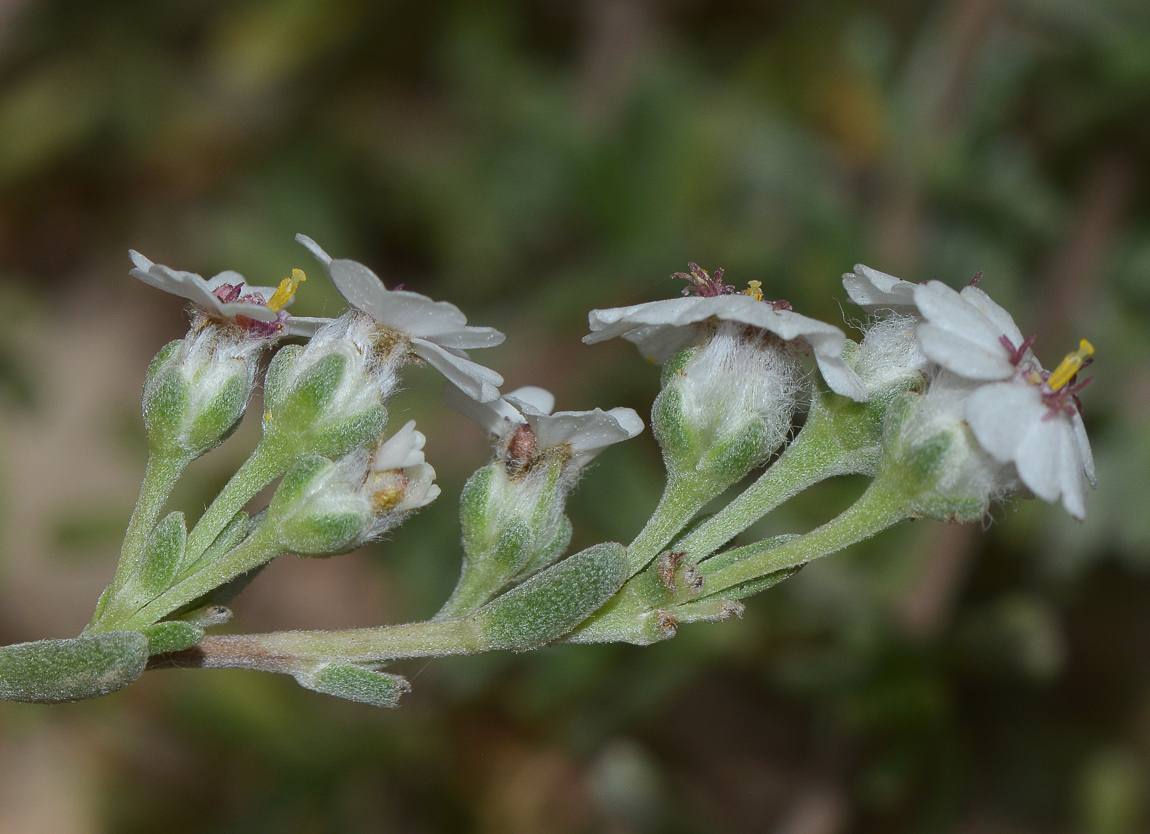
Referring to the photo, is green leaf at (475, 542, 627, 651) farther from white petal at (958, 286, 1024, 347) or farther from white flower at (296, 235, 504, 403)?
white petal at (958, 286, 1024, 347)

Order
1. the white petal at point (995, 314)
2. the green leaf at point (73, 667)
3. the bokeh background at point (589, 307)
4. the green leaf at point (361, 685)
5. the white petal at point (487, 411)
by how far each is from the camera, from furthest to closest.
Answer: the bokeh background at point (589, 307), the white petal at point (487, 411), the white petal at point (995, 314), the green leaf at point (361, 685), the green leaf at point (73, 667)

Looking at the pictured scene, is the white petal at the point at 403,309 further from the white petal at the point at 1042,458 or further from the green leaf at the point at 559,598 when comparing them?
the white petal at the point at 1042,458

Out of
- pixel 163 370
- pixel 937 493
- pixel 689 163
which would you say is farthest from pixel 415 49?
pixel 937 493

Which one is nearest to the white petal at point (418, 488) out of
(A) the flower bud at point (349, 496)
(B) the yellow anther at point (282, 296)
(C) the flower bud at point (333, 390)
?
(A) the flower bud at point (349, 496)

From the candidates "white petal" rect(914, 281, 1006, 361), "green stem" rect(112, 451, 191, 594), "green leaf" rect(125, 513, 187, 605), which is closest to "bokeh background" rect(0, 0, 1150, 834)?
"white petal" rect(914, 281, 1006, 361)

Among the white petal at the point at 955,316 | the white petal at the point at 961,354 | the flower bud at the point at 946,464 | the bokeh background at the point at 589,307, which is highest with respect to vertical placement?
the white petal at the point at 955,316

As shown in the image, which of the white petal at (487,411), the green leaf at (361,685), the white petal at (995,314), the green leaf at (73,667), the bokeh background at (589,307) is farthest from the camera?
the bokeh background at (589,307)

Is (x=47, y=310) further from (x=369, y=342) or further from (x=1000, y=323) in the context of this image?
(x=1000, y=323)
